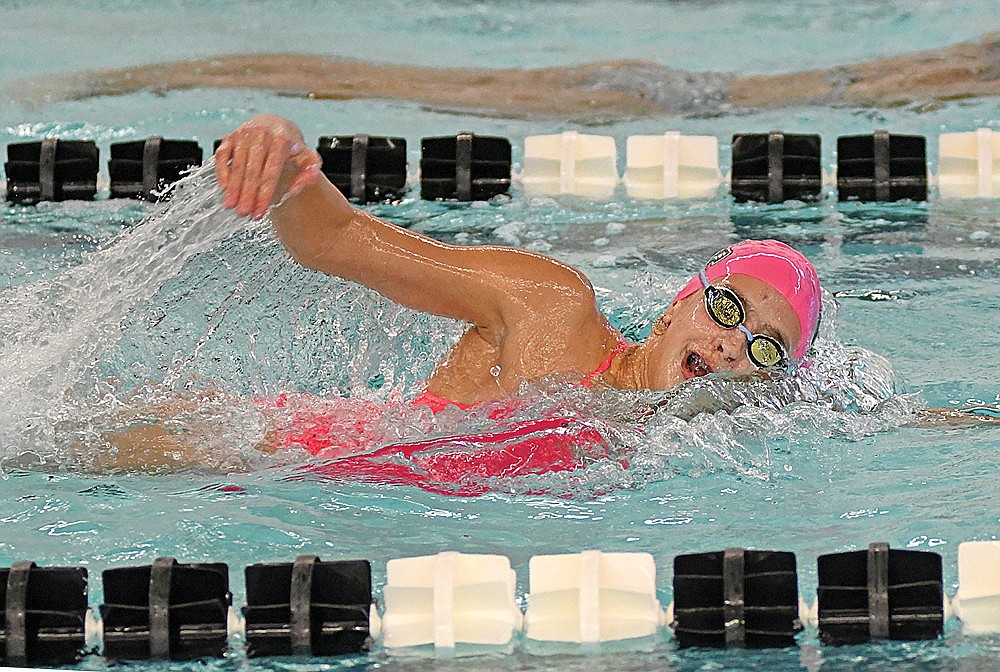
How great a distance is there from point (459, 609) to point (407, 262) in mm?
641

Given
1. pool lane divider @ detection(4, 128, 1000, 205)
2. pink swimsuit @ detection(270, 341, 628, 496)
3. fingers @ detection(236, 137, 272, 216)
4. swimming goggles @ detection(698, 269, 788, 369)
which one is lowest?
pink swimsuit @ detection(270, 341, 628, 496)

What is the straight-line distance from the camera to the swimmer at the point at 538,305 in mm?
2523

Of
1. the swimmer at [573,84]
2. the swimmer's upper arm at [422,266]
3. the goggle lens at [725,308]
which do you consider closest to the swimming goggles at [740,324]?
the goggle lens at [725,308]

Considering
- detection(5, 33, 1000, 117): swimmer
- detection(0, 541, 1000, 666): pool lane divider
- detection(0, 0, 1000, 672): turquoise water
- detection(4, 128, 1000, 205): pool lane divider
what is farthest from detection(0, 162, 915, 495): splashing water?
detection(5, 33, 1000, 117): swimmer

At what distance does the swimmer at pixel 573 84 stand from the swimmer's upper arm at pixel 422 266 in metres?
2.80

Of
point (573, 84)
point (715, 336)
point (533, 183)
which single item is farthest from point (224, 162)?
point (573, 84)

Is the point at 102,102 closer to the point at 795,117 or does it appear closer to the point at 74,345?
the point at 795,117

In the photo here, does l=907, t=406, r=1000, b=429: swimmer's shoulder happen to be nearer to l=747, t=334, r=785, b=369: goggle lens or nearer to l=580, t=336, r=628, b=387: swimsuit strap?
l=747, t=334, r=785, b=369: goggle lens

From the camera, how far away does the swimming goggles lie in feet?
8.33

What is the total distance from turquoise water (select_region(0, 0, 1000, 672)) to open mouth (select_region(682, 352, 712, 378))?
26 millimetres

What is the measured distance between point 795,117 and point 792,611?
3328mm

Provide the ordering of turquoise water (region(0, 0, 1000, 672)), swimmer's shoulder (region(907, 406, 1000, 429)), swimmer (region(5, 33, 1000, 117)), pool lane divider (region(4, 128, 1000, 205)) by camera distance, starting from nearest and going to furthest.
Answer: turquoise water (region(0, 0, 1000, 672)), swimmer's shoulder (region(907, 406, 1000, 429)), pool lane divider (region(4, 128, 1000, 205)), swimmer (region(5, 33, 1000, 117))

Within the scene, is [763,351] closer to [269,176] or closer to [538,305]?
[538,305]

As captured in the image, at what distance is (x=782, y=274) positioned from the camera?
2.63 metres
